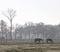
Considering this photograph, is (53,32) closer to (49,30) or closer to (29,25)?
(49,30)

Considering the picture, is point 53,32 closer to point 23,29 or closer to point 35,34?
point 35,34

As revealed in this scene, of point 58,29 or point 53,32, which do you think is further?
point 58,29

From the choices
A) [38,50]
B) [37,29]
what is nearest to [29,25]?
[37,29]

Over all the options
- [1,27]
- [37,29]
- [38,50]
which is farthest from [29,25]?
[38,50]

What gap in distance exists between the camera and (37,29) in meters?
86.9

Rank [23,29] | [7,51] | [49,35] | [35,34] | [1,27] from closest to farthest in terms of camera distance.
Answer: [7,51] → [1,27] → [49,35] → [35,34] → [23,29]

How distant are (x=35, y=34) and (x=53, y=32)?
9.11m

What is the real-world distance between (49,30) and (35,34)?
23.0ft

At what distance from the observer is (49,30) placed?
85375 millimetres

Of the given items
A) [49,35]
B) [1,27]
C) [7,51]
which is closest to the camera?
[7,51]

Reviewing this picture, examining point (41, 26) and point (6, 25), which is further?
point (41, 26)

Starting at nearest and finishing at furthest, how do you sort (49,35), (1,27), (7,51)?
(7,51), (1,27), (49,35)

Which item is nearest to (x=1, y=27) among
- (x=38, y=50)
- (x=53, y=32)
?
(x=53, y=32)

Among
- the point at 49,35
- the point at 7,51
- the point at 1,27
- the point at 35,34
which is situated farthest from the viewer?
the point at 35,34
